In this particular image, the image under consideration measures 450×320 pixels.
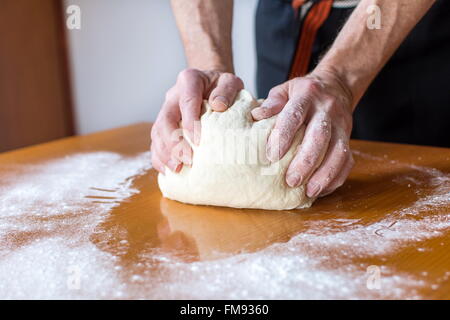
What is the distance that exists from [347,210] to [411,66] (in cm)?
79

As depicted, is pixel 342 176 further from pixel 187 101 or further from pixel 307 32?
pixel 307 32

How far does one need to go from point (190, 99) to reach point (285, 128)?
0.78 ft

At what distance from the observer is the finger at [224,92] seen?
3.60 feet

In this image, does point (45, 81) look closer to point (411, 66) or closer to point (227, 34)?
point (227, 34)

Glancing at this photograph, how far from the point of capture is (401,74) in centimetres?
162

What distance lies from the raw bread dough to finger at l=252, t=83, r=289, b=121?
0.02 metres

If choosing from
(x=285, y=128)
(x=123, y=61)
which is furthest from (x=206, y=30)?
(x=123, y=61)

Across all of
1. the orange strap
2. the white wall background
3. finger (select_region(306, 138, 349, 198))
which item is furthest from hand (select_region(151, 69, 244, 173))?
the white wall background

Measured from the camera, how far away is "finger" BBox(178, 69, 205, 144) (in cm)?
109

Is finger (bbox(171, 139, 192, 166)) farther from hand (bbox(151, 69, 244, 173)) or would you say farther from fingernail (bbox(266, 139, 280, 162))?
fingernail (bbox(266, 139, 280, 162))

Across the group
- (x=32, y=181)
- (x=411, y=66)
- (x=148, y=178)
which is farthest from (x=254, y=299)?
(x=411, y=66)

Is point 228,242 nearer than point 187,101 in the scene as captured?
Yes

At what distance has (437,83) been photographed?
1.58 metres

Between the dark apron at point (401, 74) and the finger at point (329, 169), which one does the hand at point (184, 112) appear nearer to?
the finger at point (329, 169)
